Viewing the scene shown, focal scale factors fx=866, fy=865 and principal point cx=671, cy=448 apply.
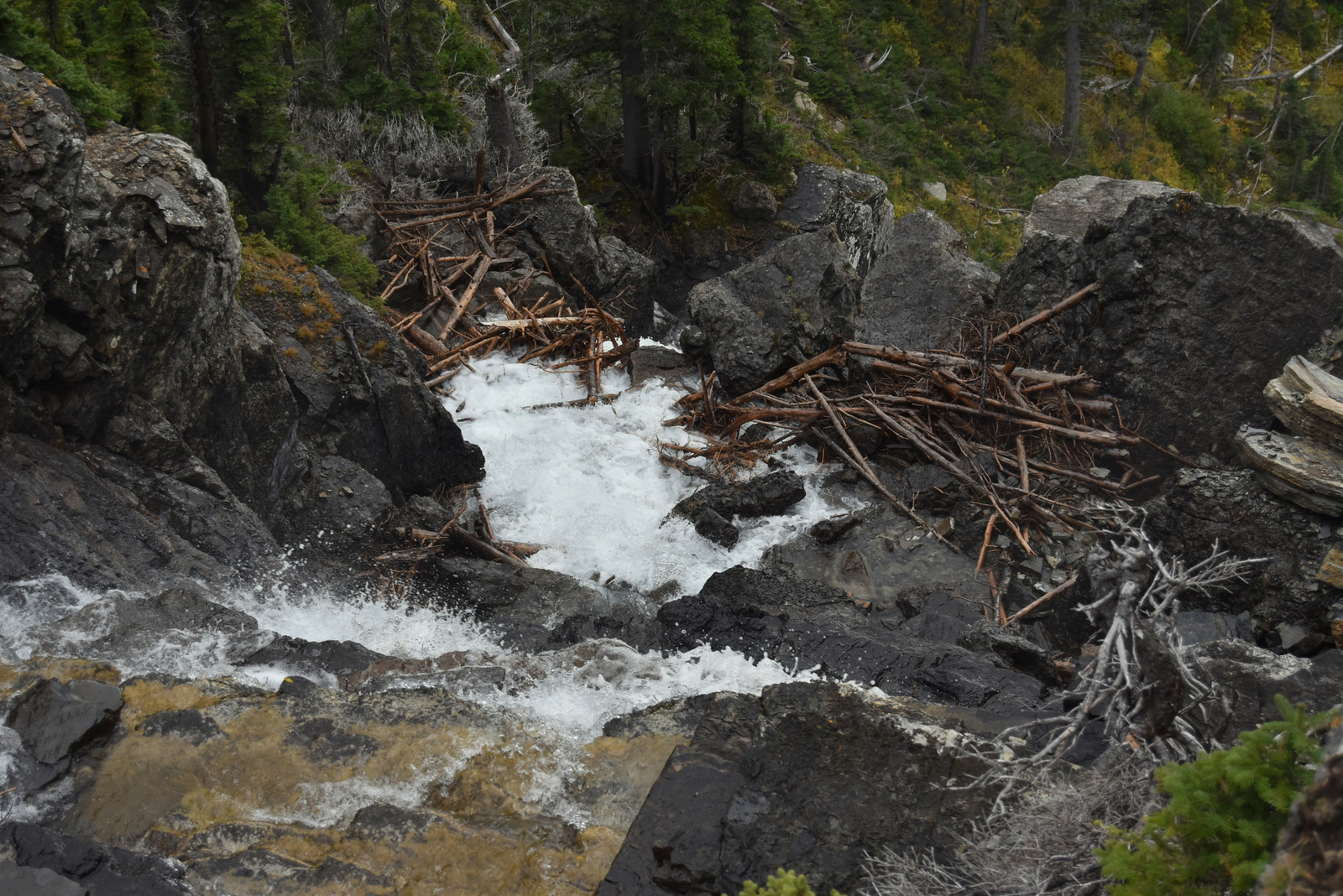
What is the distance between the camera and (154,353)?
570cm

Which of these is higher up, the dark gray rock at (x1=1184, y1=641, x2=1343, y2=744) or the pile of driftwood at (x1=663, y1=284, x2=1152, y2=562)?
the dark gray rock at (x1=1184, y1=641, x2=1343, y2=744)

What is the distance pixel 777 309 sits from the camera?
10375 millimetres

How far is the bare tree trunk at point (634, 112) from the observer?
13.9 m

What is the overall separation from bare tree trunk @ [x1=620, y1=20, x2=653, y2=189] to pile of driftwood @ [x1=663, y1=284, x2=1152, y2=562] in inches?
259

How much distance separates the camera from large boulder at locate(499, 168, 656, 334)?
1264cm

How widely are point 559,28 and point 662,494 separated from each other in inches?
361

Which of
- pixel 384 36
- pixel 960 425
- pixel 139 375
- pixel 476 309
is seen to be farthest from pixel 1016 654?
pixel 384 36

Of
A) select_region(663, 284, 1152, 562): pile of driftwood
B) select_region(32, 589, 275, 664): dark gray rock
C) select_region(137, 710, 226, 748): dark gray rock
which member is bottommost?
select_region(663, 284, 1152, 562): pile of driftwood

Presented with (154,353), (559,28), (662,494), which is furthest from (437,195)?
(154,353)

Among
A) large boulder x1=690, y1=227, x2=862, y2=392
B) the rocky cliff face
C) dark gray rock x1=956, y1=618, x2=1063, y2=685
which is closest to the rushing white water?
the rocky cliff face

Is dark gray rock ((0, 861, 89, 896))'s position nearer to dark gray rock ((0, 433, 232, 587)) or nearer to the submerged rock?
dark gray rock ((0, 433, 232, 587))

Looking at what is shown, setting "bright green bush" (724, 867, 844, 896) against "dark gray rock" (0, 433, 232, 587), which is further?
"dark gray rock" (0, 433, 232, 587)

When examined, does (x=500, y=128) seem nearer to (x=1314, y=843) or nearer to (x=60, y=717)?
(x=60, y=717)

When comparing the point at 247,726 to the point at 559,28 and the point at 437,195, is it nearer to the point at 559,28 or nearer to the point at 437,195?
the point at 437,195
